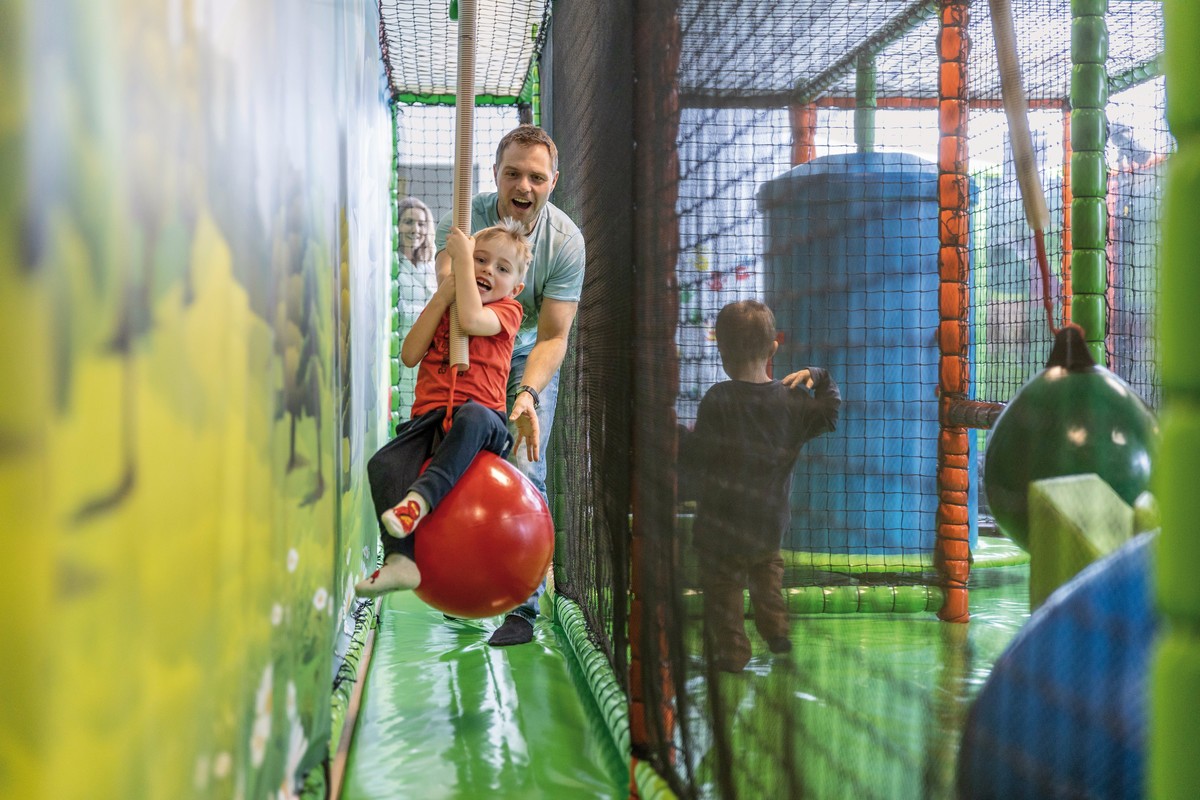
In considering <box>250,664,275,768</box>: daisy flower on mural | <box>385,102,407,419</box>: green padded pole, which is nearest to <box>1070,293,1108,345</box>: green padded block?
<box>250,664,275,768</box>: daisy flower on mural

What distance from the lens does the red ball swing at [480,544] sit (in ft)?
8.24

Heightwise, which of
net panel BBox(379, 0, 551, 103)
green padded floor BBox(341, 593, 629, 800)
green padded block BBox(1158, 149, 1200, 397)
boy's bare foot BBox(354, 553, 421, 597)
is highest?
net panel BBox(379, 0, 551, 103)

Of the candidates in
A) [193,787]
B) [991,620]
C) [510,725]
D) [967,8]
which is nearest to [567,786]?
[510,725]

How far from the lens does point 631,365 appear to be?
2568 mm

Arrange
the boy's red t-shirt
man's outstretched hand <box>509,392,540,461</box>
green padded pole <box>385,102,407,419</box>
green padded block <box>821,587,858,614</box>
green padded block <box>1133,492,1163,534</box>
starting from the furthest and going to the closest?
green padded pole <box>385,102,407,419</box>
green padded block <box>821,587,858,614</box>
man's outstretched hand <box>509,392,540,461</box>
the boy's red t-shirt
green padded block <box>1133,492,1163,534</box>

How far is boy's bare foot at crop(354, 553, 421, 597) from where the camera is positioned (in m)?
2.45

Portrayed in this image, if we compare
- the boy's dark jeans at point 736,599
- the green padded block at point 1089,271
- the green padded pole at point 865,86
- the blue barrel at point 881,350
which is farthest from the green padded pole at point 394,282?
the boy's dark jeans at point 736,599

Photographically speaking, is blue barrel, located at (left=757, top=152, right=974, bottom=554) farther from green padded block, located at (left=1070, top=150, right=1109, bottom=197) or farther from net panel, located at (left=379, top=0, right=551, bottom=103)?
net panel, located at (left=379, top=0, right=551, bottom=103)

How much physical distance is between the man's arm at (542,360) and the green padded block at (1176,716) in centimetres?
242

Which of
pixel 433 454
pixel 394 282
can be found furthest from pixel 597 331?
pixel 394 282

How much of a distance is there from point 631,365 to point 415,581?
0.69m

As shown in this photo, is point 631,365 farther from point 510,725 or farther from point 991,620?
point 991,620

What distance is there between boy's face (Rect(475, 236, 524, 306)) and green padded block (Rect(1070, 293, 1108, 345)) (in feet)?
5.34

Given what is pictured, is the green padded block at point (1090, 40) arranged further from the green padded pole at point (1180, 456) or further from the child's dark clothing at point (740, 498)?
the green padded pole at point (1180, 456)
